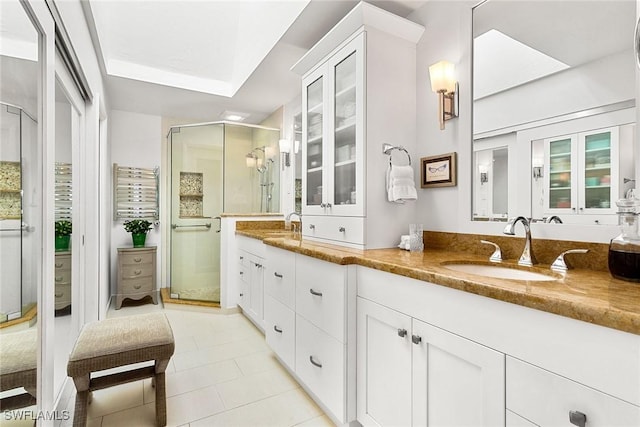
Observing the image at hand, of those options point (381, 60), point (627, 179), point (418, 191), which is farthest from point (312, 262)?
point (627, 179)

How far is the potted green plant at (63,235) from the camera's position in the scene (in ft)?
6.34

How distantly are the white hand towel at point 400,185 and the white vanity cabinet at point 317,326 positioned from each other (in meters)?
0.54

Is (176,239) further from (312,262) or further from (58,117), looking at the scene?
(312,262)

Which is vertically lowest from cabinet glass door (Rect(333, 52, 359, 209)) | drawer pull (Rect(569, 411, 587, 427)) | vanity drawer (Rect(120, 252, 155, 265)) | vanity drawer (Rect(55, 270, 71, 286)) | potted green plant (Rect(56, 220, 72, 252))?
vanity drawer (Rect(120, 252, 155, 265))

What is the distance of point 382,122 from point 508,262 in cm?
103

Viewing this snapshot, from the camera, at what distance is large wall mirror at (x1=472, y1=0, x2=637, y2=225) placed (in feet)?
4.00

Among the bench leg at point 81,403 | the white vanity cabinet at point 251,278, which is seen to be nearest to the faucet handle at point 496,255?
the white vanity cabinet at point 251,278

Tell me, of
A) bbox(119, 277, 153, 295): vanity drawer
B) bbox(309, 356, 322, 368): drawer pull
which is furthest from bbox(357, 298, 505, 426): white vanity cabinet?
bbox(119, 277, 153, 295): vanity drawer

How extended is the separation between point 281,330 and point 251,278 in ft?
3.27

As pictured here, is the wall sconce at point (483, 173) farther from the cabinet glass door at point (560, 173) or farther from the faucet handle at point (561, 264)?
the faucet handle at point (561, 264)

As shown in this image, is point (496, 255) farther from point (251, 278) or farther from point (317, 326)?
point (251, 278)

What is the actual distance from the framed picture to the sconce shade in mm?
367

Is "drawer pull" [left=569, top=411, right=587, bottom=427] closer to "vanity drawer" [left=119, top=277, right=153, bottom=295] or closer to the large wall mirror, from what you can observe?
the large wall mirror

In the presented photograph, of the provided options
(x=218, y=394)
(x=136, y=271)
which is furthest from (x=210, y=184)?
(x=218, y=394)
